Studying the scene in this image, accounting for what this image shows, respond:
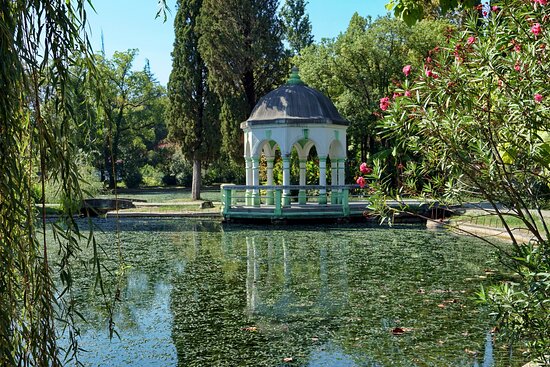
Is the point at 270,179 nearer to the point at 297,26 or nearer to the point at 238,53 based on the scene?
the point at 238,53

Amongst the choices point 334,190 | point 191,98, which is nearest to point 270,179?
→ point 334,190

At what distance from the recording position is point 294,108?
17734 mm

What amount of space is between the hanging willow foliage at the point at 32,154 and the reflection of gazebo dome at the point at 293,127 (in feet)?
48.5

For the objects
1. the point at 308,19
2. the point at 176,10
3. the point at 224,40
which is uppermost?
the point at 308,19

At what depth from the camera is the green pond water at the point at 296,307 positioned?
15.6 feet

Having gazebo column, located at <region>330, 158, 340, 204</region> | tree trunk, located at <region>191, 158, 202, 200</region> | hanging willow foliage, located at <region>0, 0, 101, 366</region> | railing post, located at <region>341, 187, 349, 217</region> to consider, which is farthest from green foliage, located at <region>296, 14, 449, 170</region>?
hanging willow foliage, located at <region>0, 0, 101, 366</region>

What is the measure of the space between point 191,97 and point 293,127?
745 centimetres

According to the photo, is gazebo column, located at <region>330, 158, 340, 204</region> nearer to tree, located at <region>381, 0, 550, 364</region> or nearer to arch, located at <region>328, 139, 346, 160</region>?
arch, located at <region>328, 139, 346, 160</region>

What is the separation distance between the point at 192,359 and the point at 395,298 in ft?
9.32

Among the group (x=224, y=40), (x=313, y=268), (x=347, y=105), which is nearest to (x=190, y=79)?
(x=224, y=40)

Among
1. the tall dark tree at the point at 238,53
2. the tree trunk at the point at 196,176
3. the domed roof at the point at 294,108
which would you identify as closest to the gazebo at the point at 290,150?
the domed roof at the point at 294,108

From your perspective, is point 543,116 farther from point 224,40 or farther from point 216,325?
point 224,40

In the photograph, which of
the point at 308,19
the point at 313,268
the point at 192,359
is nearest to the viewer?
the point at 192,359

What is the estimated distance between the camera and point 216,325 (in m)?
5.68
